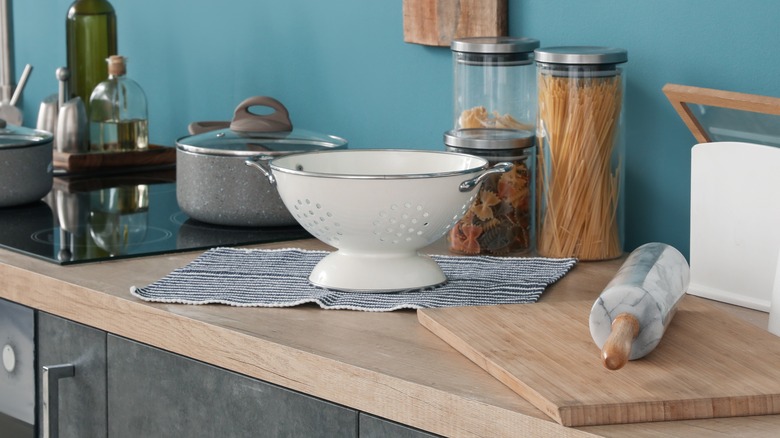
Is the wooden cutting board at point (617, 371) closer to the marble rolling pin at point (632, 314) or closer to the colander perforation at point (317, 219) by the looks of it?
the marble rolling pin at point (632, 314)

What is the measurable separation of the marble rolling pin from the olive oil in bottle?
53.5 inches

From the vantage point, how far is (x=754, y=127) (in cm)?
138

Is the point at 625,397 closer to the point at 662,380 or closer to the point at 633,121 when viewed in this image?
the point at 662,380

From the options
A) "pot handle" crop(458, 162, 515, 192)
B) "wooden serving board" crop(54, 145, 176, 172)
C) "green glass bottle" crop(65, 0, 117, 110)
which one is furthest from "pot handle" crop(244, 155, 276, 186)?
"green glass bottle" crop(65, 0, 117, 110)

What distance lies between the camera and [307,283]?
1.43 m

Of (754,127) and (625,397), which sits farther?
(754,127)

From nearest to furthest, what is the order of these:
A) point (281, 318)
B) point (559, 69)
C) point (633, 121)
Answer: point (281, 318), point (559, 69), point (633, 121)

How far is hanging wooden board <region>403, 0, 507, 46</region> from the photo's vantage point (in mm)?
1797

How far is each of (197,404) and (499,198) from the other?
0.51 metres

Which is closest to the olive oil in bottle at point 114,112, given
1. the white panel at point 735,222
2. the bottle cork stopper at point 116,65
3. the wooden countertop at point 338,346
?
the bottle cork stopper at point 116,65

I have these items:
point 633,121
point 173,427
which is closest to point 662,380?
point 173,427

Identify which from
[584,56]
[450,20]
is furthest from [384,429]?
[450,20]

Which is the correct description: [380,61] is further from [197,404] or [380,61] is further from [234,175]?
[197,404]

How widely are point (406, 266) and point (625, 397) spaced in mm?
454
